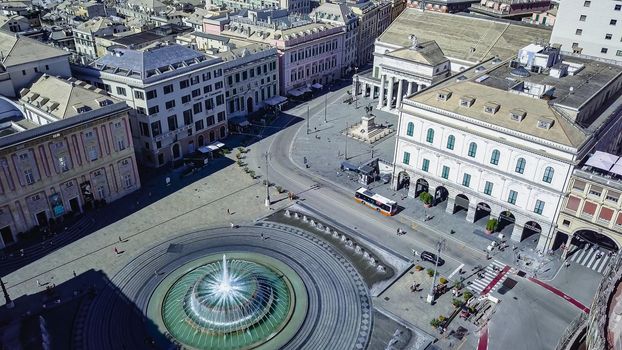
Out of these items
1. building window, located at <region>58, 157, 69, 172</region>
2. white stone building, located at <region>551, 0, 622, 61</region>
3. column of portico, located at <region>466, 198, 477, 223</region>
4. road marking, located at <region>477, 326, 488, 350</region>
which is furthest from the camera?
white stone building, located at <region>551, 0, 622, 61</region>

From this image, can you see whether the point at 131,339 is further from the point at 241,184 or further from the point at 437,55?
the point at 437,55

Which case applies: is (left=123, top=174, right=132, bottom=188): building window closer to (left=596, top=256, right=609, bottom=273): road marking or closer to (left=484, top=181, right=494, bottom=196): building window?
(left=484, top=181, right=494, bottom=196): building window

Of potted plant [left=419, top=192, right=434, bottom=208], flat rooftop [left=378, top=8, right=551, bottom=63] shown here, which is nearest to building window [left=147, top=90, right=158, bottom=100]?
potted plant [left=419, top=192, right=434, bottom=208]

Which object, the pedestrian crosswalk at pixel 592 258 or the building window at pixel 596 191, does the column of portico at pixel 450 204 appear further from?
the building window at pixel 596 191

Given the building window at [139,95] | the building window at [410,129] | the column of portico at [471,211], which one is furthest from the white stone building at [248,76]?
the column of portico at [471,211]

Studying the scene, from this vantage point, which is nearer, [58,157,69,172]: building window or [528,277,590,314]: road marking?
[528,277,590,314]: road marking

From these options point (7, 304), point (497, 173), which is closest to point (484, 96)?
point (497, 173)
